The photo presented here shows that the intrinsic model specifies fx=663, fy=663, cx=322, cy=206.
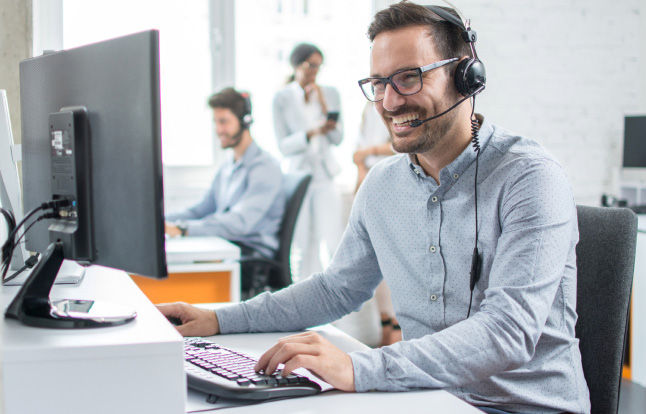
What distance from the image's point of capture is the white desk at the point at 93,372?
737mm

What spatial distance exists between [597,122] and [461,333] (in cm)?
451

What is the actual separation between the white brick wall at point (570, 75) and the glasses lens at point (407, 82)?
3.64 metres

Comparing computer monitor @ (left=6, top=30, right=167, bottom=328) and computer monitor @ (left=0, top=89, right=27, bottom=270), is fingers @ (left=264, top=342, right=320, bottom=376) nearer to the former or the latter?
computer monitor @ (left=6, top=30, right=167, bottom=328)

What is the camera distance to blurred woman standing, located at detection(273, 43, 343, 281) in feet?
13.0

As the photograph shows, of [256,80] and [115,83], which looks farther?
[256,80]

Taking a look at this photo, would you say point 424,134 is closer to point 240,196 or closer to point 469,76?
point 469,76

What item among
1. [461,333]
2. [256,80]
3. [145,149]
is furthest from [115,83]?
[256,80]

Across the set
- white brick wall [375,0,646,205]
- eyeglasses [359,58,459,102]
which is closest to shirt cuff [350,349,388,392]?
eyeglasses [359,58,459,102]

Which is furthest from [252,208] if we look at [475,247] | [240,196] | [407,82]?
[475,247]

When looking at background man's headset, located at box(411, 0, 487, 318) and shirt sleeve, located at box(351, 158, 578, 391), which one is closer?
shirt sleeve, located at box(351, 158, 578, 391)

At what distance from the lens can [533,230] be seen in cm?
108

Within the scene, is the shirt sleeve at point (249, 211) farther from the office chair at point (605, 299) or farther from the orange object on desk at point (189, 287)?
the office chair at point (605, 299)

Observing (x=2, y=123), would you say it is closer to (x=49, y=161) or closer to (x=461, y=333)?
(x=49, y=161)

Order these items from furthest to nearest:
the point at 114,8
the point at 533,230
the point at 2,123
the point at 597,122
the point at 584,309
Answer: the point at 597,122, the point at 114,8, the point at 2,123, the point at 584,309, the point at 533,230
